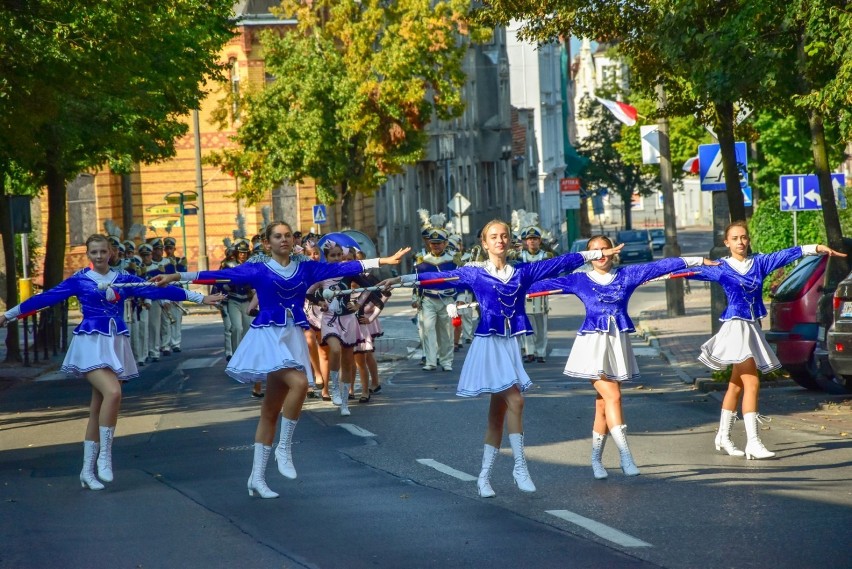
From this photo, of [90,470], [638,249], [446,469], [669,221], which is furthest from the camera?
[638,249]

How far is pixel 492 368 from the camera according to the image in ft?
33.2

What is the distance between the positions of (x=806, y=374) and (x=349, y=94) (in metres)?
27.7

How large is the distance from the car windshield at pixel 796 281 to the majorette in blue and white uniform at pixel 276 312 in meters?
7.04

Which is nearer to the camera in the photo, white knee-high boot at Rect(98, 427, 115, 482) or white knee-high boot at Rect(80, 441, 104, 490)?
white knee-high boot at Rect(80, 441, 104, 490)

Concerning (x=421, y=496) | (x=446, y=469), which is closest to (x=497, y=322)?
(x=421, y=496)

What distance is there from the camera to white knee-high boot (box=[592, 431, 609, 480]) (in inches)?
420

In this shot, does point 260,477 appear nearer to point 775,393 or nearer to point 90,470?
point 90,470

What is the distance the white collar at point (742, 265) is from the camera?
38.9 ft

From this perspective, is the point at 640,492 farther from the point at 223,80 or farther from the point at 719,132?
the point at 223,80

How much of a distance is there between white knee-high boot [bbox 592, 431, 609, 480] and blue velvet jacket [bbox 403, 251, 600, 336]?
1.05 m

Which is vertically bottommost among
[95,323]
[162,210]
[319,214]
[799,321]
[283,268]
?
[799,321]

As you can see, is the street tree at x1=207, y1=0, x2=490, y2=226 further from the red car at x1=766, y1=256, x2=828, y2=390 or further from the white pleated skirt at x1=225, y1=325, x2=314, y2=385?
the white pleated skirt at x1=225, y1=325, x2=314, y2=385

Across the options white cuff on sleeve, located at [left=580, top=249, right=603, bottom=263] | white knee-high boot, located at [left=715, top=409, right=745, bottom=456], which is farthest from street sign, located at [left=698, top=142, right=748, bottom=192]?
white cuff on sleeve, located at [left=580, top=249, right=603, bottom=263]

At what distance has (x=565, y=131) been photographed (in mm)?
100938
